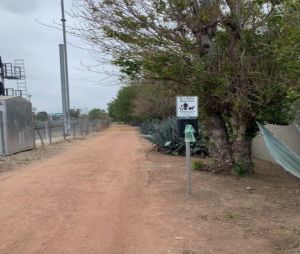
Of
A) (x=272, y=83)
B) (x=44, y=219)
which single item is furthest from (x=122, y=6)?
(x=44, y=219)

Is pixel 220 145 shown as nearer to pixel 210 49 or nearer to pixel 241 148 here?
pixel 241 148

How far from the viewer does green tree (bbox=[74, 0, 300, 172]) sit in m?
6.68

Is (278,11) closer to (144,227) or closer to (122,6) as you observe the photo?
(122,6)

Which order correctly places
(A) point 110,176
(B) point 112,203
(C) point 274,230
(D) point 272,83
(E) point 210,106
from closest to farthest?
1. (C) point 274,230
2. (B) point 112,203
3. (D) point 272,83
4. (E) point 210,106
5. (A) point 110,176

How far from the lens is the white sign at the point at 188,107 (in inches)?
249

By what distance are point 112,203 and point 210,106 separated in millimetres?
3382

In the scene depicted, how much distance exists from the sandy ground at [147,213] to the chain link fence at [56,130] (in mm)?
10440

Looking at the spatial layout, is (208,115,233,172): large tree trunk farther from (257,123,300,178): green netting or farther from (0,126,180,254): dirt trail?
(257,123,300,178): green netting

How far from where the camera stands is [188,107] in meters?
6.38

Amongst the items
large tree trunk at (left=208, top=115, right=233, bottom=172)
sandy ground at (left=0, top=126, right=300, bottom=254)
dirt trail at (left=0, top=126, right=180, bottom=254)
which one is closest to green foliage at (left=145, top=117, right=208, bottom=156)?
sandy ground at (left=0, top=126, right=300, bottom=254)

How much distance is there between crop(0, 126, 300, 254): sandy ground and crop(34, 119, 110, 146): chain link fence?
10.4m

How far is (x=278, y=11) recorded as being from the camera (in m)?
6.76

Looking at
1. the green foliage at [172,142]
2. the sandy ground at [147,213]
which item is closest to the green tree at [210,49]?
the sandy ground at [147,213]

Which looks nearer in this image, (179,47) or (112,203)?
(112,203)
